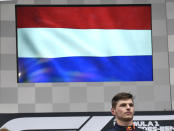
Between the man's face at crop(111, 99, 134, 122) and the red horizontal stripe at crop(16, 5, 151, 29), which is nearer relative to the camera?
the man's face at crop(111, 99, 134, 122)

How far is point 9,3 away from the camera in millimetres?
Answer: 3787

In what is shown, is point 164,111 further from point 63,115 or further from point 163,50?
point 63,115

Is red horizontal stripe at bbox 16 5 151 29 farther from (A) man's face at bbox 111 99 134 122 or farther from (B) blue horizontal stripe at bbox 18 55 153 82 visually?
(A) man's face at bbox 111 99 134 122

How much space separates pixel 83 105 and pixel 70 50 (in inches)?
24.9

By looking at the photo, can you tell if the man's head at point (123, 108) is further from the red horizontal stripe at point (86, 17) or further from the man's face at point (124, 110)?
the red horizontal stripe at point (86, 17)

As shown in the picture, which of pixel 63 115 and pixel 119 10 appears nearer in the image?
pixel 63 115

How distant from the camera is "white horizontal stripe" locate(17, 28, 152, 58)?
3.79m

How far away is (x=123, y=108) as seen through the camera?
2055mm

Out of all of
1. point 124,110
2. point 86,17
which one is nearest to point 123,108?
point 124,110

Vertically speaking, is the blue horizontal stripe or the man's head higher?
the blue horizontal stripe

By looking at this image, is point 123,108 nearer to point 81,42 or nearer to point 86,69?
point 86,69

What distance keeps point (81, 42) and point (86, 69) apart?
1.02 ft

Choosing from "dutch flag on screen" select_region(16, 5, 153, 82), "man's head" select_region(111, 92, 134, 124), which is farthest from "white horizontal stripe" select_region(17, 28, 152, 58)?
"man's head" select_region(111, 92, 134, 124)

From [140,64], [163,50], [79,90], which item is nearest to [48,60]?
[79,90]
